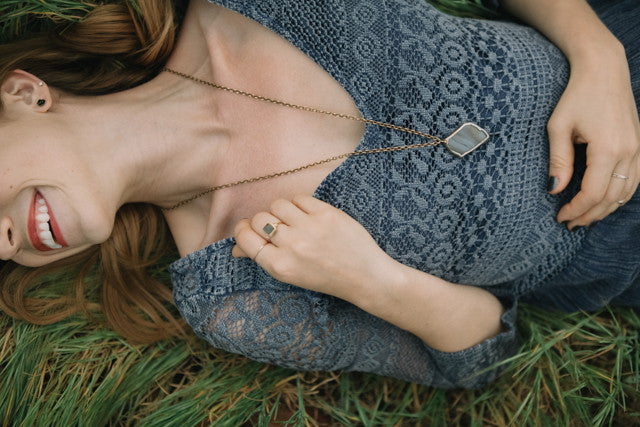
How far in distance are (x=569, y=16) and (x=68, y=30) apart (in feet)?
5.51

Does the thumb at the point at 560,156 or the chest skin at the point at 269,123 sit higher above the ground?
the thumb at the point at 560,156

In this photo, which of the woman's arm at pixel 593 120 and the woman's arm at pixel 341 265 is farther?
the woman's arm at pixel 593 120

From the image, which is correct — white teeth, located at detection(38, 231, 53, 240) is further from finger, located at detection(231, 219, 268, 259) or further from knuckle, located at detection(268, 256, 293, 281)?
knuckle, located at detection(268, 256, 293, 281)

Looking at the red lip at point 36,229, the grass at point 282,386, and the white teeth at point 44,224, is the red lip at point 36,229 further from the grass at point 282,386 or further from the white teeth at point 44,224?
the grass at point 282,386

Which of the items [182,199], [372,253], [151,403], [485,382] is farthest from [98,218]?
[485,382]

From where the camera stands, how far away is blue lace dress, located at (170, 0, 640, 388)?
4.85 feet

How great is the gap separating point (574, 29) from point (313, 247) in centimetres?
109

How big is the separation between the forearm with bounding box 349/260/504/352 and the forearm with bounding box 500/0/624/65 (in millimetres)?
827

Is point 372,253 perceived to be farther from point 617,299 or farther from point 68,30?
point 68,30

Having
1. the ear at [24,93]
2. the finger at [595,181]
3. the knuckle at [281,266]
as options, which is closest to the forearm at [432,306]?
the knuckle at [281,266]

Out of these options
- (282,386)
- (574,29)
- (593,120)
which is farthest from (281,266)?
(574,29)

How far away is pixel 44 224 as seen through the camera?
146 cm

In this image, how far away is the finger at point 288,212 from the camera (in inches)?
56.0

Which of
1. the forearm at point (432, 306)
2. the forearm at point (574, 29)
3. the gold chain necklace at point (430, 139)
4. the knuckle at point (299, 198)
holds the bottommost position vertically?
the forearm at point (432, 306)
